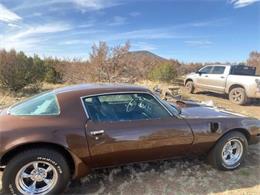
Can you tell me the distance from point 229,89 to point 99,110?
894 cm

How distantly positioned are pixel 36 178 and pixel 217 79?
1010cm

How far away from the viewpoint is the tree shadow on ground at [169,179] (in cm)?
390

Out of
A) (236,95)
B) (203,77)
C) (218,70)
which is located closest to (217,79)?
(218,70)

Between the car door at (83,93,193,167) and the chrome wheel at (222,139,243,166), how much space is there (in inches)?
29.0

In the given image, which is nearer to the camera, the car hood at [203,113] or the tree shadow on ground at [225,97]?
the car hood at [203,113]

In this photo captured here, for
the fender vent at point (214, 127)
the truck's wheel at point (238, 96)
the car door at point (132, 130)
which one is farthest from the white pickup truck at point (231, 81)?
the car door at point (132, 130)

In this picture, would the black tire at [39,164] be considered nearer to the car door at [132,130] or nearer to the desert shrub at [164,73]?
the car door at [132,130]

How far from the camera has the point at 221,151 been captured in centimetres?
437

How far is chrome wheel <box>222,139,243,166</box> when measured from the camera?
4477 millimetres

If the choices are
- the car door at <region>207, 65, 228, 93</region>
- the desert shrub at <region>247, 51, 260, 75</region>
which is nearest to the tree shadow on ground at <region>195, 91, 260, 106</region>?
the car door at <region>207, 65, 228, 93</region>

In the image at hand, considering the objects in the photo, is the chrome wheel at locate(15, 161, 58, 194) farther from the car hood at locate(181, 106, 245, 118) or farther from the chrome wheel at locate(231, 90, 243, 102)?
the chrome wheel at locate(231, 90, 243, 102)

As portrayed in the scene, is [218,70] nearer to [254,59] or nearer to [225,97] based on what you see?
[225,97]

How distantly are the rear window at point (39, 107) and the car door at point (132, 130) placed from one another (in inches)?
16.4

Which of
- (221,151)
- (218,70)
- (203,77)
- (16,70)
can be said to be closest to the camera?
(221,151)
